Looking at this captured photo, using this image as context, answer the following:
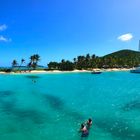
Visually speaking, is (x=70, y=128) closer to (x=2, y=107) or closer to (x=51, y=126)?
(x=51, y=126)

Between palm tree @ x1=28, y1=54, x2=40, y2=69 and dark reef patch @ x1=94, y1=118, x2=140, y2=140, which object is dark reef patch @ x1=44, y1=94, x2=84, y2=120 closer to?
dark reef patch @ x1=94, y1=118, x2=140, y2=140

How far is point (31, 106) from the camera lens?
46.3 m

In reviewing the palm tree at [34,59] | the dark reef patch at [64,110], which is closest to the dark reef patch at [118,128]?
the dark reef patch at [64,110]

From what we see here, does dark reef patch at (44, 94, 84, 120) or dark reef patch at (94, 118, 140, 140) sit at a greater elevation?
dark reef patch at (44, 94, 84, 120)

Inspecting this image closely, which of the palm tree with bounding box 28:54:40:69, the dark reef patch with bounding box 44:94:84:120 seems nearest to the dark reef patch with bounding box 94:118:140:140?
the dark reef patch with bounding box 44:94:84:120

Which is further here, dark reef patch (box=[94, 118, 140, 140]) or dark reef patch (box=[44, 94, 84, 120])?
dark reef patch (box=[44, 94, 84, 120])

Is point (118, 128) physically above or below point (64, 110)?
below

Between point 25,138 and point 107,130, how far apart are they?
9718mm

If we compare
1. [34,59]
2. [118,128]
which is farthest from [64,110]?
[34,59]

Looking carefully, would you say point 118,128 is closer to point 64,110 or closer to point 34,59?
point 64,110

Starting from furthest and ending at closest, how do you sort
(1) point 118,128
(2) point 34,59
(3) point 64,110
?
(2) point 34,59 < (3) point 64,110 < (1) point 118,128

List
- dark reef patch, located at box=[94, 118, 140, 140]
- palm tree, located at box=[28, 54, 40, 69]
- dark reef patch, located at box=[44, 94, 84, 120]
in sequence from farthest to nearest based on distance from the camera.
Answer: palm tree, located at box=[28, 54, 40, 69], dark reef patch, located at box=[44, 94, 84, 120], dark reef patch, located at box=[94, 118, 140, 140]

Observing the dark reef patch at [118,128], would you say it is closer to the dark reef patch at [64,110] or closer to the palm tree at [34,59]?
the dark reef patch at [64,110]

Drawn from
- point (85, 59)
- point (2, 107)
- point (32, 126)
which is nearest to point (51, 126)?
point (32, 126)
